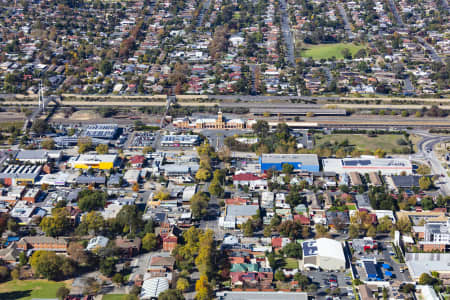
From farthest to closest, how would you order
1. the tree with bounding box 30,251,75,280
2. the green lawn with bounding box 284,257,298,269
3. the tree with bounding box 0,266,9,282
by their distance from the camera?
the green lawn with bounding box 284,257,298,269 < the tree with bounding box 0,266,9,282 < the tree with bounding box 30,251,75,280

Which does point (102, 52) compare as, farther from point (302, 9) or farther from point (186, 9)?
point (302, 9)

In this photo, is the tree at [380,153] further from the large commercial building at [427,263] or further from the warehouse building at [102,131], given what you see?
the warehouse building at [102,131]

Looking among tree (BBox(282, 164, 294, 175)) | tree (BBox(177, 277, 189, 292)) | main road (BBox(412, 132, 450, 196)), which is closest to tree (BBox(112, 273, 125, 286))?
tree (BBox(177, 277, 189, 292))

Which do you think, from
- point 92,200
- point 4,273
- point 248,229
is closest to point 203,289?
point 248,229

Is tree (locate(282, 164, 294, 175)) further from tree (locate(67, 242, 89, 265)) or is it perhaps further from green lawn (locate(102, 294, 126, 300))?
green lawn (locate(102, 294, 126, 300))

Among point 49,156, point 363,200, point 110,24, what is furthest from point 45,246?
point 110,24

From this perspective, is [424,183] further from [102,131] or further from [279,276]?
[102,131]
